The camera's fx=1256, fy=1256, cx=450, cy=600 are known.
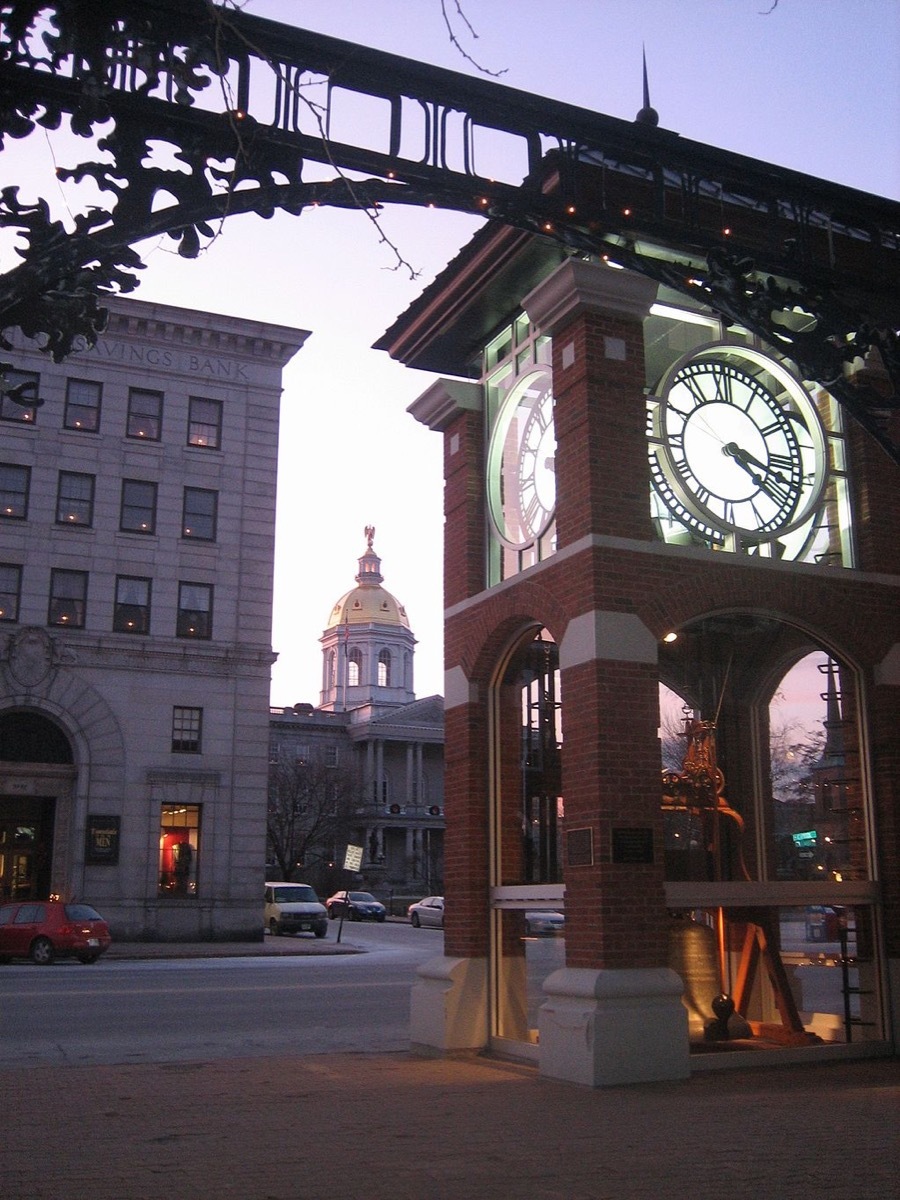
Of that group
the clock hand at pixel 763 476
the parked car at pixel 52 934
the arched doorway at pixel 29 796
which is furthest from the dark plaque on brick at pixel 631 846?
the arched doorway at pixel 29 796

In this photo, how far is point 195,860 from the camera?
36812 millimetres

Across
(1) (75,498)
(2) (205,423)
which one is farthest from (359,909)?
(1) (75,498)

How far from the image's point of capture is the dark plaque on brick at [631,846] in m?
10.2

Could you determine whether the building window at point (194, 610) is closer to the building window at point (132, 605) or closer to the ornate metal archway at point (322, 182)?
the building window at point (132, 605)

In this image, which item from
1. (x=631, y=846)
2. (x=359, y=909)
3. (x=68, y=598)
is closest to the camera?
(x=631, y=846)

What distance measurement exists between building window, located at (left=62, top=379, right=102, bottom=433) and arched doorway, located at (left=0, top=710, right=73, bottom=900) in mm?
8698

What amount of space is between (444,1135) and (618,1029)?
252 centimetres

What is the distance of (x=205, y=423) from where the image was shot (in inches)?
1537

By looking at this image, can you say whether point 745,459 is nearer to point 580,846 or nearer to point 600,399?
point 600,399

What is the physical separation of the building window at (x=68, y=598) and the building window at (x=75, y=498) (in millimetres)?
1609

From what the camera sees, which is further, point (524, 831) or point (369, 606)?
point (369, 606)

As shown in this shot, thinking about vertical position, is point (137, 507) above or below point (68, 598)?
above

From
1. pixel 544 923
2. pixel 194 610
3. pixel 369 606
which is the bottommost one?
pixel 544 923

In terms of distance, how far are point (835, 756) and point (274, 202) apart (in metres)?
7.86
